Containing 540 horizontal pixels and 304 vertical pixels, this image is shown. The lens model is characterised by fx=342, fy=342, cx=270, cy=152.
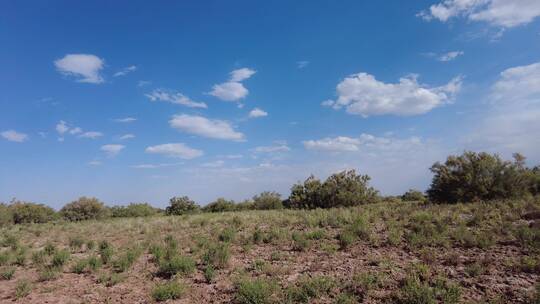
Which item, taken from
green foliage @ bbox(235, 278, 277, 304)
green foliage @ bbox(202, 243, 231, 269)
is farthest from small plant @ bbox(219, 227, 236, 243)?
green foliage @ bbox(235, 278, 277, 304)

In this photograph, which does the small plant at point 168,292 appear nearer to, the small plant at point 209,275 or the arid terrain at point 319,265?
the arid terrain at point 319,265

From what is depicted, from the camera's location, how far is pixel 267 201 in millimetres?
40688

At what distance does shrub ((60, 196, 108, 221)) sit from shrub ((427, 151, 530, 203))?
37623mm

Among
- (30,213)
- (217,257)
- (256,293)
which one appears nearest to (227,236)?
(217,257)

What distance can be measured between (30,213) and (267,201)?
92.5ft

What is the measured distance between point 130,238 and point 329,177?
23081 mm

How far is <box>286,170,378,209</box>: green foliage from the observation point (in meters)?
32.1

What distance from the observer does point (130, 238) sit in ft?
48.9

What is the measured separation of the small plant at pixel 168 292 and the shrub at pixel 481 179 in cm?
1881

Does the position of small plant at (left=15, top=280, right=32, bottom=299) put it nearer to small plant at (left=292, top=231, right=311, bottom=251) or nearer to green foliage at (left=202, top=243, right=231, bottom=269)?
green foliage at (left=202, top=243, right=231, bottom=269)

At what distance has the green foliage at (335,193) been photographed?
32094 mm

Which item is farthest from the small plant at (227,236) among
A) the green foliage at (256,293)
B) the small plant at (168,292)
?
the green foliage at (256,293)

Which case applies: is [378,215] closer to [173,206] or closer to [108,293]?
[108,293]

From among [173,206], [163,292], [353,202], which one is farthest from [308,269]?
[173,206]
